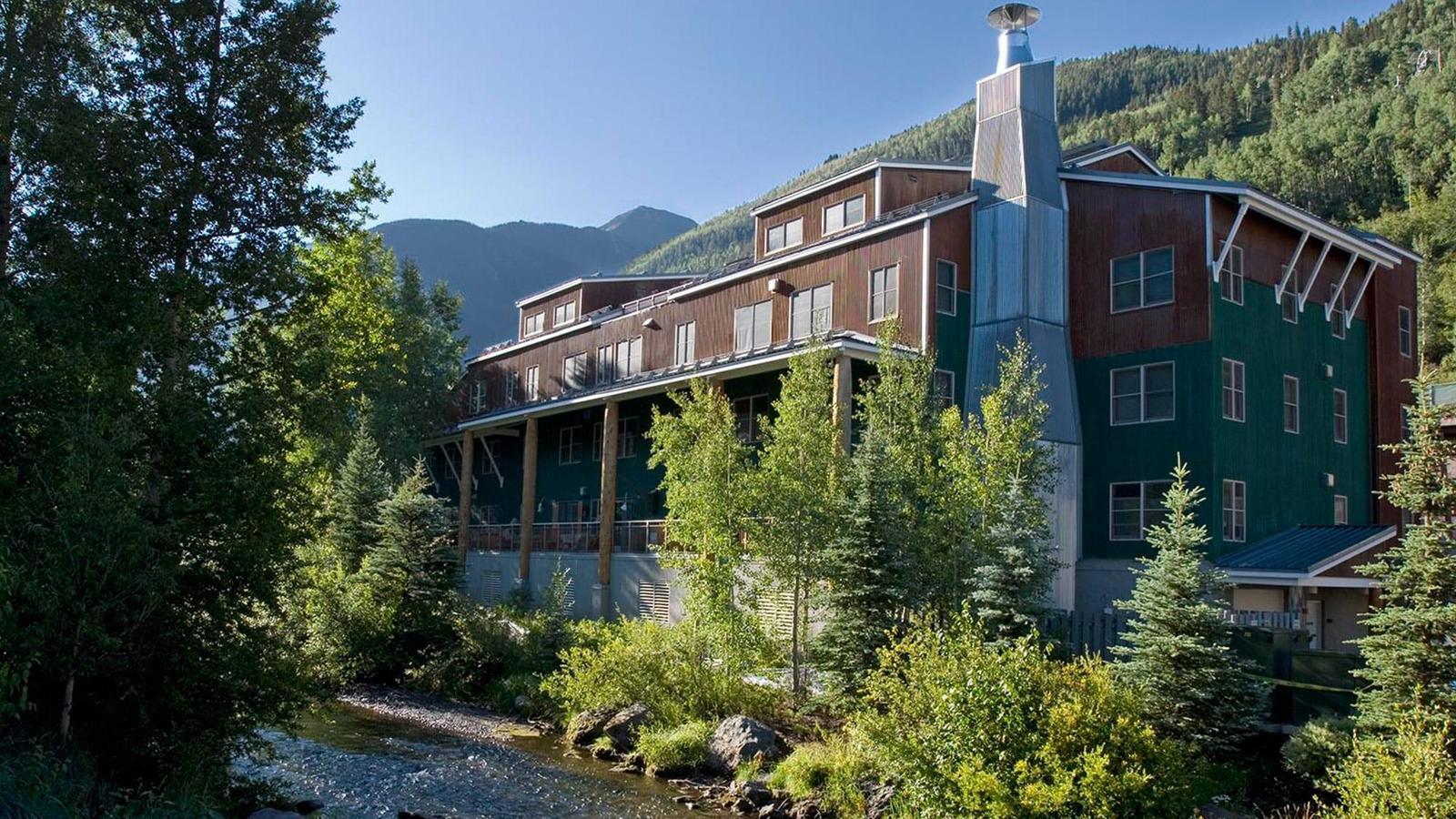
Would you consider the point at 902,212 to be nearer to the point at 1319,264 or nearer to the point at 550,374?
the point at 1319,264

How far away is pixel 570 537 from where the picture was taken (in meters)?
34.9

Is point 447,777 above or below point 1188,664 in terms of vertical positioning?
below

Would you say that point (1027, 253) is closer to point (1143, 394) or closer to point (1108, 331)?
point (1108, 331)

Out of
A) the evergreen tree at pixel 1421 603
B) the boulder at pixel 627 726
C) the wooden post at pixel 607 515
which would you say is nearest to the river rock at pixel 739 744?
the boulder at pixel 627 726

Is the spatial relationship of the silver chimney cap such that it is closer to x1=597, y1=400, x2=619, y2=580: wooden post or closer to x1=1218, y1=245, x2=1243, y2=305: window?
x1=1218, y1=245, x2=1243, y2=305: window

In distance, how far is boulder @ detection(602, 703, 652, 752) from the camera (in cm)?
2131

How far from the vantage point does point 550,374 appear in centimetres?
4344

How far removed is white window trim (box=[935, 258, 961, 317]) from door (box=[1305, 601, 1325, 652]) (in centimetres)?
1091

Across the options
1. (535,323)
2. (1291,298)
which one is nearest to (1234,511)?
(1291,298)

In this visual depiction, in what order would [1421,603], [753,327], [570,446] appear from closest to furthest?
[1421,603] → [753,327] → [570,446]

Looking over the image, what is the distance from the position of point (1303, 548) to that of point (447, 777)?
19.2 meters

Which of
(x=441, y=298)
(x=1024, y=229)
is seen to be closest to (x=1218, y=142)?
(x=441, y=298)

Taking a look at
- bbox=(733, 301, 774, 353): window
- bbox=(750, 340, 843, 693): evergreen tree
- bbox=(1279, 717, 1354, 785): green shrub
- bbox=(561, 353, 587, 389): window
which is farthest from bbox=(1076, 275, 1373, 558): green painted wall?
bbox=(561, 353, 587, 389): window

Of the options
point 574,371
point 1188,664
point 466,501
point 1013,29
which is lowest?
point 1188,664
